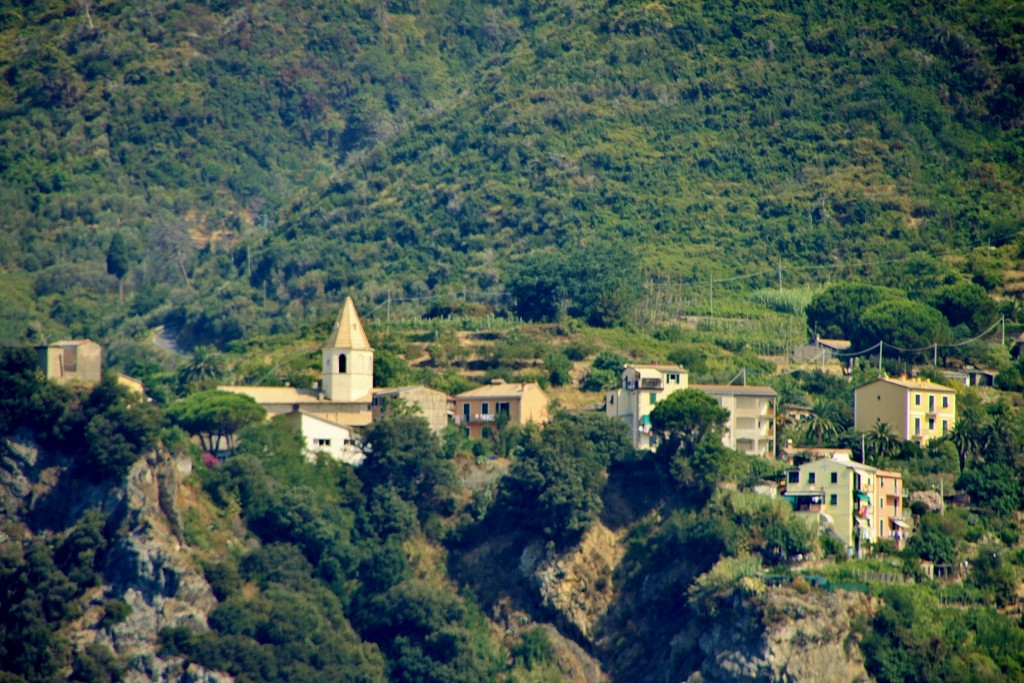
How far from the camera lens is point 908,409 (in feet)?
328

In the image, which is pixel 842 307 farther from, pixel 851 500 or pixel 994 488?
pixel 851 500

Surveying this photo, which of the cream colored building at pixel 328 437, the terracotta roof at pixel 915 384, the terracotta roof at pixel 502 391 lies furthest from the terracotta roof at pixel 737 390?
the cream colored building at pixel 328 437

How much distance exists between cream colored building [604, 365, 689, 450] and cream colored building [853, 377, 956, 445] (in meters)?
8.27

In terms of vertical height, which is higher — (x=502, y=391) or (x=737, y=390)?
(x=737, y=390)

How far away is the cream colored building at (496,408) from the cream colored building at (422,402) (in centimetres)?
118

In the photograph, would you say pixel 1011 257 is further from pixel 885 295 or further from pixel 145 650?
pixel 145 650

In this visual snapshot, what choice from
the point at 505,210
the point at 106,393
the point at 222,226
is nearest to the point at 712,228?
the point at 505,210

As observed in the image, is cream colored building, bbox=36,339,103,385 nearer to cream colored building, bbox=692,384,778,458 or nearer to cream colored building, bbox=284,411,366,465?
cream colored building, bbox=284,411,366,465

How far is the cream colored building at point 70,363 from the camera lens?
95.6 metres

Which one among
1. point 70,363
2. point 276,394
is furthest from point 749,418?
point 70,363

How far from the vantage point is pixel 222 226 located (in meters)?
167

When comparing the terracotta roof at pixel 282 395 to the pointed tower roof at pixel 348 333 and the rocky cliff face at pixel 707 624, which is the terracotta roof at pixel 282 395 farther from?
the rocky cliff face at pixel 707 624

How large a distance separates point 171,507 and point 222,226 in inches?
3051

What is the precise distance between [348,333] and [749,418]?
62.5 ft
